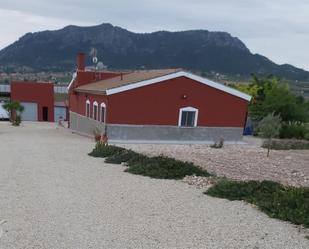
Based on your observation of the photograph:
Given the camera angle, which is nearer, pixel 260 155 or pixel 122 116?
pixel 260 155

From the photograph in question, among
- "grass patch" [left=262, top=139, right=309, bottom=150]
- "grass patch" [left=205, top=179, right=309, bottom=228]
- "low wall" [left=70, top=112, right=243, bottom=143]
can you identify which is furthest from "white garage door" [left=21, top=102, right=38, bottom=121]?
"grass patch" [left=205, top=179, right=309, bottom=228]

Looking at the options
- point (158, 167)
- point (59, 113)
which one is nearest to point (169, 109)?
point (158, 167)

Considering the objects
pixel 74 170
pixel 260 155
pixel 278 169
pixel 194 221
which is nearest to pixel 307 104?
pixel 260 155

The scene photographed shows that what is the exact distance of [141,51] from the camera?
154125 millimetres

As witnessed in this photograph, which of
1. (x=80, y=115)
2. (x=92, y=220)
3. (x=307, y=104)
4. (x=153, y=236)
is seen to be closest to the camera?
(x=153, y=236)

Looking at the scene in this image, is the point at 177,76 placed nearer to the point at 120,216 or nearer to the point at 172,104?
the point at 172,104

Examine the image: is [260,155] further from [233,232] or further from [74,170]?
[233,232]

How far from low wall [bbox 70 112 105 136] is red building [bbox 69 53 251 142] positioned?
6.6 inches

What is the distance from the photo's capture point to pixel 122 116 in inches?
997

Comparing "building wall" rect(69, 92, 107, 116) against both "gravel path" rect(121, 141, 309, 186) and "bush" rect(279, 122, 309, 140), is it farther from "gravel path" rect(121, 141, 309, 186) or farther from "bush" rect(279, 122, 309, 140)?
"bush" rect(279, 122, 309, 140)

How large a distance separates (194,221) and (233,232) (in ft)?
3.08

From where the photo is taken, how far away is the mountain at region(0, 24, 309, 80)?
126000 millimetres

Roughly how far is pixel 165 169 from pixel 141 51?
143263mm

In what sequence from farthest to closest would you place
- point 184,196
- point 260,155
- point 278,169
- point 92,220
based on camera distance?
point 260,155
point 278,169
point 184,196
point 92,220
